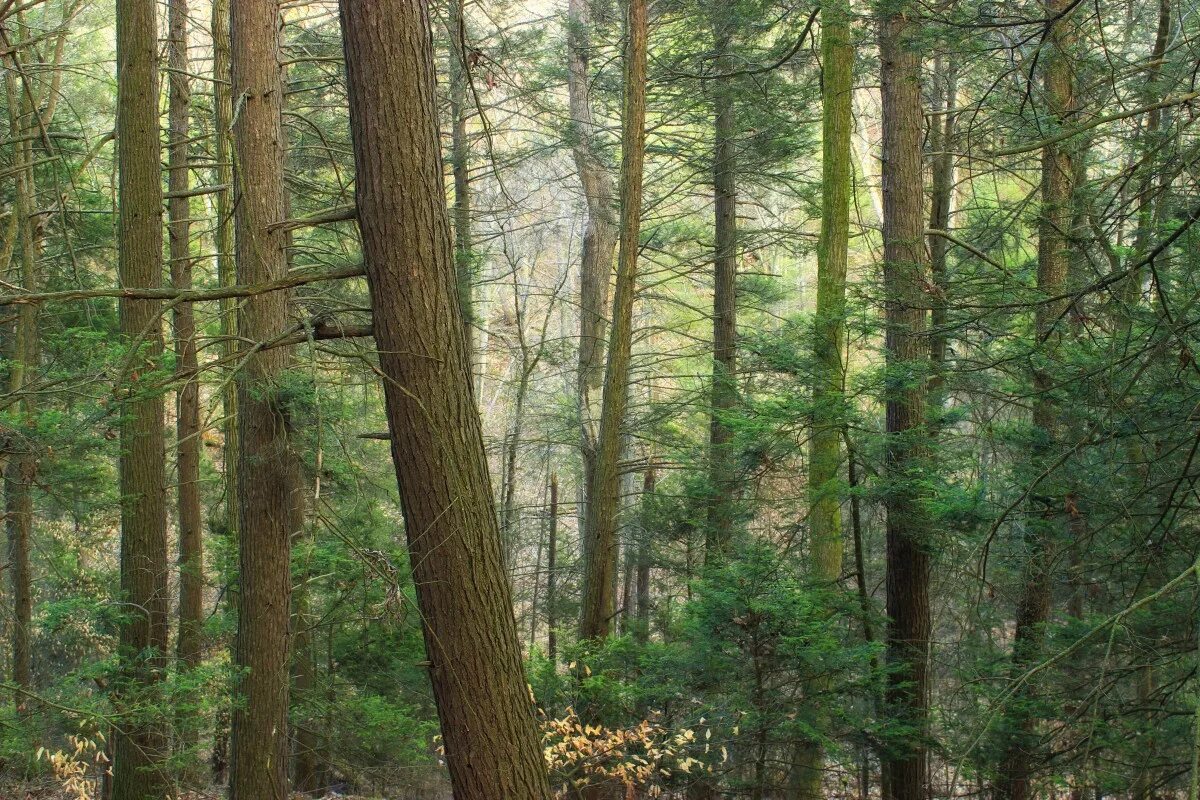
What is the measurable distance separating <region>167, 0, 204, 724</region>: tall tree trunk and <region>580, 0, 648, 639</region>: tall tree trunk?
414 cm

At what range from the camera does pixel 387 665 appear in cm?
1182

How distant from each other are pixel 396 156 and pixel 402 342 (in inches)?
30.2

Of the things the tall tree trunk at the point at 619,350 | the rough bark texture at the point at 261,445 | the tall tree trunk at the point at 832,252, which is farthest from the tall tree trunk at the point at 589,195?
the rough bark texture at the point at 261,445

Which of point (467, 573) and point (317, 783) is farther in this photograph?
point (317, 783)

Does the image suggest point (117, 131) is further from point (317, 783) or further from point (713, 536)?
point (317, 783)

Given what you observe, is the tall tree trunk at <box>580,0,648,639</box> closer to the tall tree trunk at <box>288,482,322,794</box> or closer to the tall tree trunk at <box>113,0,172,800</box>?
the tall tree trunk at <box>288,482,322,794</box>

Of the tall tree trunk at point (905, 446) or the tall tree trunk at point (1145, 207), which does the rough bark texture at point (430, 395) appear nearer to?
the tall tree trunk at point (1145, 207)

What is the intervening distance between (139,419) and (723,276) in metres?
8.39

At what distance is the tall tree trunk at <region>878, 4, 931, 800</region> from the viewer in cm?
740

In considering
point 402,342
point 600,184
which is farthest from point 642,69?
point 402,342

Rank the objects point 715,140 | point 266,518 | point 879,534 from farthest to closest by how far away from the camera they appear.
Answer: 1. point 879,534
2. point 715,140
3. point 266,518

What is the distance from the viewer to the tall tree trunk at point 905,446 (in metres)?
7.40

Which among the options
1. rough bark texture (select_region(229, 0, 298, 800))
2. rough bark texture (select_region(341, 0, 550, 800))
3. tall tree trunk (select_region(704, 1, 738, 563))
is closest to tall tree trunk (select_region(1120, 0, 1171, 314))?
rough bark texture (select_region(341, 0, 550, 800))

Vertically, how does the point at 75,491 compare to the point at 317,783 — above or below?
above
